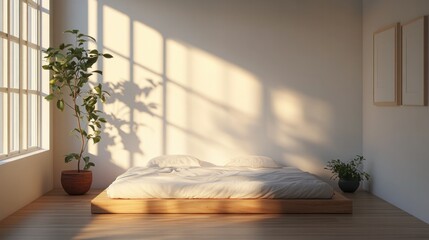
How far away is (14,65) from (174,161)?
2.31 meters

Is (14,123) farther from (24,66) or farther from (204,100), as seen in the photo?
(204,100)

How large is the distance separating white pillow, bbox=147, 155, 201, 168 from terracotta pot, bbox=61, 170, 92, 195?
824mm

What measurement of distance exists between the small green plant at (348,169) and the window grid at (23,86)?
375 centimetres

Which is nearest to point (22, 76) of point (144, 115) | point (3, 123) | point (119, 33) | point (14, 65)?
point (14, 65)

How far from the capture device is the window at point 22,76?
6.90 meters

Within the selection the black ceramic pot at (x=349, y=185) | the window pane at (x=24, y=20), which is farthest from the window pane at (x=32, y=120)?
the black ceramic pot at (x=349, y=185)

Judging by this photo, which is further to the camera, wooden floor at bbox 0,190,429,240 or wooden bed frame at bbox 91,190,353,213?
wooden bed frame at bbox 91,190,353,213

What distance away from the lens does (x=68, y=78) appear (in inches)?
314

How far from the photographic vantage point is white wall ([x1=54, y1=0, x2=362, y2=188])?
344 inches

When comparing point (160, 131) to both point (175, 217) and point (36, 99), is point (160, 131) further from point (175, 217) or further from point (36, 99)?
point (175, 217)

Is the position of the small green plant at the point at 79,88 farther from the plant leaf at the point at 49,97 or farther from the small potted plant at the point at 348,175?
the small potted plant at the point at 348,175

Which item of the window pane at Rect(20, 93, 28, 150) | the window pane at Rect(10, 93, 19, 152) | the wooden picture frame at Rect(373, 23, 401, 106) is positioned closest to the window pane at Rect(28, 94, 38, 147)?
the window pane at Rect(20, 93, 28, 150)

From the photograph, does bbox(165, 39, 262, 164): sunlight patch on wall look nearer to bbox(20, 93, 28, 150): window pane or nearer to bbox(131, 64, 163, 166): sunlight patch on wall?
bbox(131, 64, 163, 166): sunlight patch on wall

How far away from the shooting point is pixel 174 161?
8.45 meters
